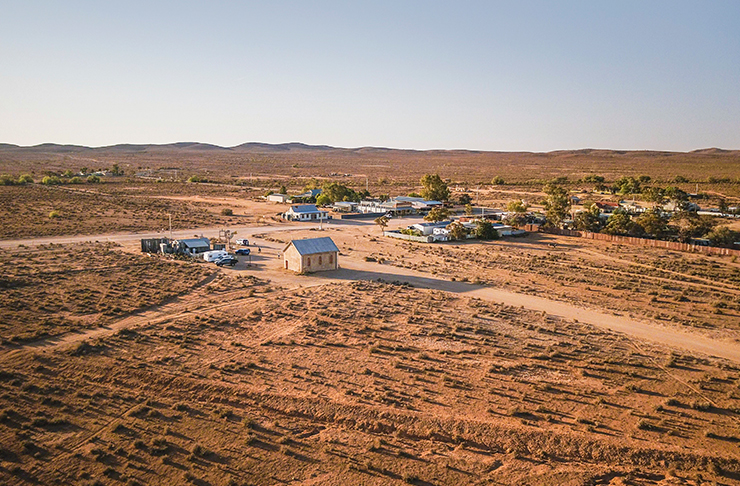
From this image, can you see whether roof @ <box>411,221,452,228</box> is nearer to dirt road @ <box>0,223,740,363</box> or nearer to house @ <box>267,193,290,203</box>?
dirt road @ <box>0,223,740,363</box>

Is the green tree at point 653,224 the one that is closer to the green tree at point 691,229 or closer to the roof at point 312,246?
the green tree at point 691,229

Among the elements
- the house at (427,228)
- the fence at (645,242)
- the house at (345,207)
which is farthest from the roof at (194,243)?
the fence at (645,242)

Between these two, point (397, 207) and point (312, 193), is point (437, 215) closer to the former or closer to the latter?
point (397, 207)

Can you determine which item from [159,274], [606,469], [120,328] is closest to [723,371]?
[606,469]

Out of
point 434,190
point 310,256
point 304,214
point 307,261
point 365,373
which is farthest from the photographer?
point 434,190

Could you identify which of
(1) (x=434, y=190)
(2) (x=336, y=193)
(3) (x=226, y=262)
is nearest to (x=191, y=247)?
(3) (x=226, y=262)
